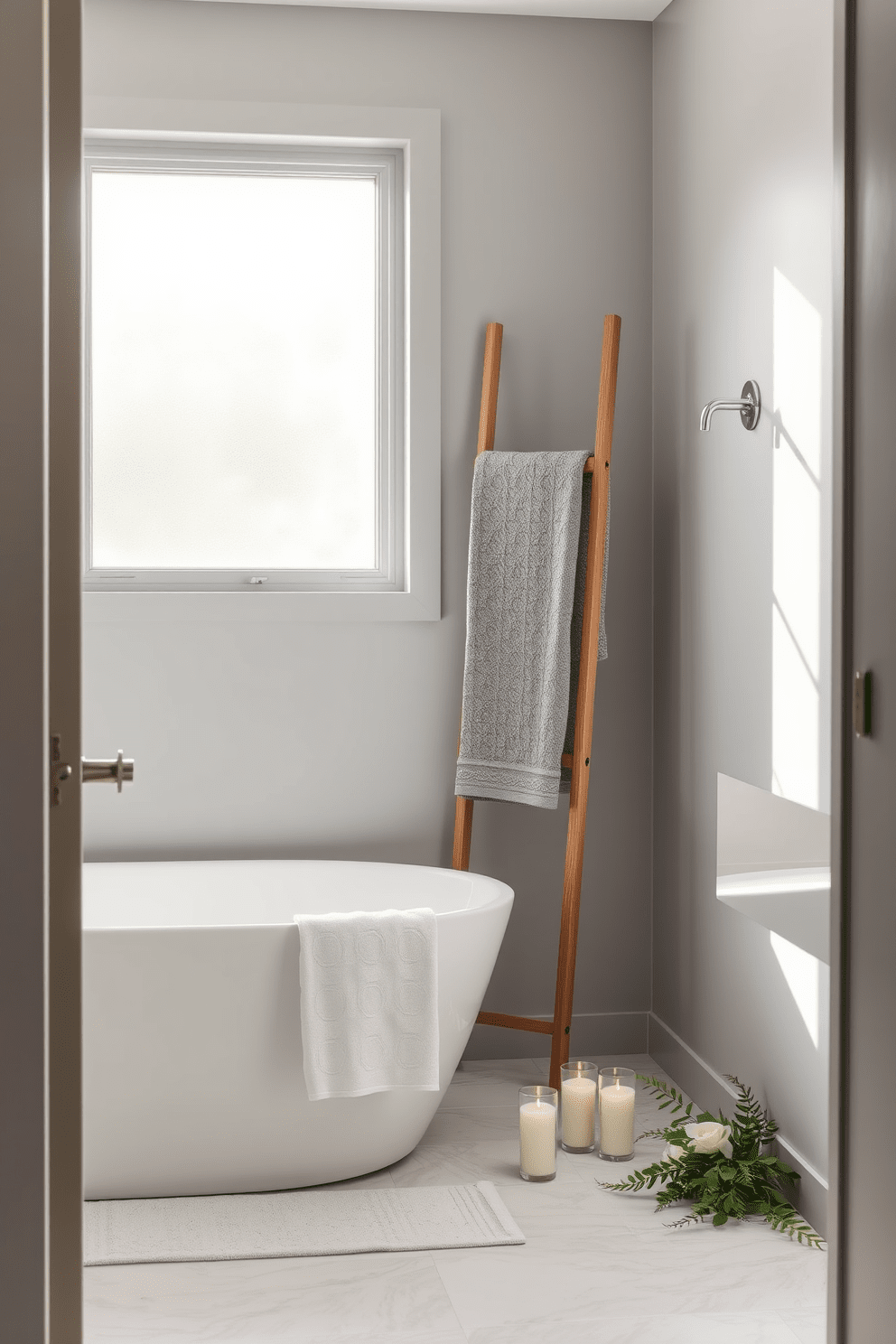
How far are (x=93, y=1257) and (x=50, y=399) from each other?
1684 mm

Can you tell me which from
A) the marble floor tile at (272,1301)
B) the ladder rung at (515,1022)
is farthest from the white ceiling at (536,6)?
the marble floor tile at (272,1301)

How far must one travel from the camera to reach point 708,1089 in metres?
2.99

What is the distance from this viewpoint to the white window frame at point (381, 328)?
3.21m

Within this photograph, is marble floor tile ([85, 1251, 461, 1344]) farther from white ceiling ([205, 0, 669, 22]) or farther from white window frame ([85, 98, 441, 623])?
Result: white ceiling ([205, 0, 669, 22])

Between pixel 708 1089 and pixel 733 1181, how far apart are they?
49 centimetres

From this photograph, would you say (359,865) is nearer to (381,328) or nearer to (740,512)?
(740,512)

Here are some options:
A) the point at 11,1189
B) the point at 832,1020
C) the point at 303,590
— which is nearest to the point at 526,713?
Answer: the point at 303,590

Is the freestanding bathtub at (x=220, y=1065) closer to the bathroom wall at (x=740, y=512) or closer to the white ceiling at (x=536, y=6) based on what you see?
the bathroom wall at (x=740, y=512)

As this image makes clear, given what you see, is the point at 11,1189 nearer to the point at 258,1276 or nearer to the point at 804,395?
the point at 258,1276

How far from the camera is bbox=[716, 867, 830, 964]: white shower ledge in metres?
2.20

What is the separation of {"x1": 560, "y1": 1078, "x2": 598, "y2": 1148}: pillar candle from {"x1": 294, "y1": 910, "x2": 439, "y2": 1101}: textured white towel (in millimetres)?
410

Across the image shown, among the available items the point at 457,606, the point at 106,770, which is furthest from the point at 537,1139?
the point at 106,770

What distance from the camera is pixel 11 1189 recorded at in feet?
3.69

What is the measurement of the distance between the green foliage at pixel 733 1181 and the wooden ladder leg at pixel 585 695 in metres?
0.56
